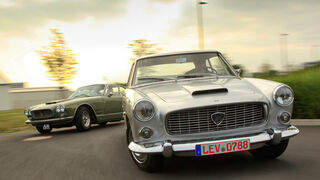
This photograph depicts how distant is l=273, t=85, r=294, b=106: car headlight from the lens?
398 centimetres

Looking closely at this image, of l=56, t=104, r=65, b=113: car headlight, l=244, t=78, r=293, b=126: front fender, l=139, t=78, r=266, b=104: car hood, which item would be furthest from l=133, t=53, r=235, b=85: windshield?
l=56, t=104, r=65, b=113: car headlight

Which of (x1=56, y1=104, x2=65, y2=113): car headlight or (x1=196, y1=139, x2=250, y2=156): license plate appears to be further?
(x1=56, y1=104, x2=65, y2=113): car headlight

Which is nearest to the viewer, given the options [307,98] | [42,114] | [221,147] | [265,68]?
[221,147]

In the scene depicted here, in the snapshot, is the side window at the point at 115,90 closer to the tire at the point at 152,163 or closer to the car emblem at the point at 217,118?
the tire at the point at 152,163

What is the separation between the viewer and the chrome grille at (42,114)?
9250 millimetres

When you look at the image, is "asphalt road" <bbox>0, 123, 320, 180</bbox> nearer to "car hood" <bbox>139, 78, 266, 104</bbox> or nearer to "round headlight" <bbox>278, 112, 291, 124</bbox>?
"round headlight" <bbox>278, 112, 291, 124</bbox>

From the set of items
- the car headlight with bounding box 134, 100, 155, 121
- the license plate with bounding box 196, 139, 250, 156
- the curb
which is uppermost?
the car headlight with bounding box 134, 100, 155, 121

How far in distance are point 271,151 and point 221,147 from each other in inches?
44.0

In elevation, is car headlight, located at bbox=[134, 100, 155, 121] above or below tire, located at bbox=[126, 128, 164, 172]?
above

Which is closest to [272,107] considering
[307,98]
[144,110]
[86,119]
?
[144,110]

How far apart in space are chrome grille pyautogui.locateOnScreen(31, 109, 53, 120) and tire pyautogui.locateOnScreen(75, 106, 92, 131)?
2.43 ft

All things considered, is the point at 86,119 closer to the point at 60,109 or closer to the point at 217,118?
the point at 60,109

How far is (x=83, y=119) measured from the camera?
962 centimetres

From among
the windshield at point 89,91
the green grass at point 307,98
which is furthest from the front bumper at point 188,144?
the windshield at point 89,91
